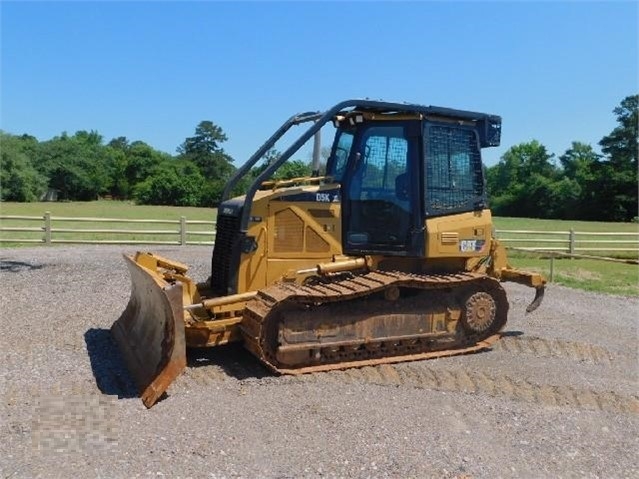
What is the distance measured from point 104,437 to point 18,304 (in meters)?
5.49

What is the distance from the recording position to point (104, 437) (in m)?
4.91

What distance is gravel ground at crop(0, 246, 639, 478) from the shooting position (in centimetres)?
459

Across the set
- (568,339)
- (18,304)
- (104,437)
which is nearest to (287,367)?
(104,437)

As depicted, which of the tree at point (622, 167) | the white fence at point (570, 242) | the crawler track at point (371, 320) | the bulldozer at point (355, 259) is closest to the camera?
the crawler track at point (371, 320)

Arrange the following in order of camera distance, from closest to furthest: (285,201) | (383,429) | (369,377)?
1. (383,429)
2. (369,377)
3. (285,201)

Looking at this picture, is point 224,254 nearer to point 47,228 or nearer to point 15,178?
point 47,228

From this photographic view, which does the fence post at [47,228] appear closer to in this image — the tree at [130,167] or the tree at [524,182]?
the tree at [524,182]

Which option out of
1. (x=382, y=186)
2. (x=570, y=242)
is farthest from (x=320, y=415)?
(x=570, y=242)

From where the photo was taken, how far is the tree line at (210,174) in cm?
6725

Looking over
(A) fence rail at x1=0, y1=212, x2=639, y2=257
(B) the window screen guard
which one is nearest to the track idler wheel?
(B) the window screen guard

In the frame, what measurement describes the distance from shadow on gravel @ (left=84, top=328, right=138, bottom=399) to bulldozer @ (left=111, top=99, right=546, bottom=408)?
15 cm

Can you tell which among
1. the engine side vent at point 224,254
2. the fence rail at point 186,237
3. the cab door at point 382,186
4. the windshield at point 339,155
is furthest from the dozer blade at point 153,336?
the fence rail at point 186,237

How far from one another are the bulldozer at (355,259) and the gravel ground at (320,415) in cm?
32

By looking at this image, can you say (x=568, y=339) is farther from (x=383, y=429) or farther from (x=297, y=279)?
(x=383, y=429)
